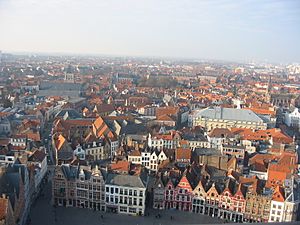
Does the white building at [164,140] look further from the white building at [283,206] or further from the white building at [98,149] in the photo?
the white building at [283,206]

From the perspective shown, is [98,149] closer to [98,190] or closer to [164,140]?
[164,140]

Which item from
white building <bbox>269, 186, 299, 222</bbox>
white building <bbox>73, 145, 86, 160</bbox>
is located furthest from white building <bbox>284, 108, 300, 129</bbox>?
white building <bbox>73, 145, 86, 160</bbox>

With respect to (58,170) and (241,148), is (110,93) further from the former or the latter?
(58,170)

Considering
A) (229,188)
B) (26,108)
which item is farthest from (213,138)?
(26,108)

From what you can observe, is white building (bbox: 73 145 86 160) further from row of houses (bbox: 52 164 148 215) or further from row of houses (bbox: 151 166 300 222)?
row of houses (bbox: 151 166 300 222)

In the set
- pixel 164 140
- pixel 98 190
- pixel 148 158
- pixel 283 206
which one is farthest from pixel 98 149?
pixel 283 206
